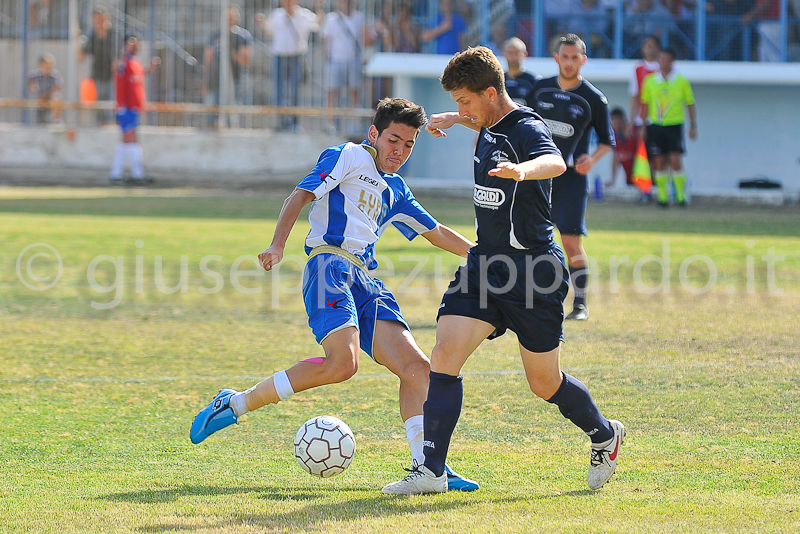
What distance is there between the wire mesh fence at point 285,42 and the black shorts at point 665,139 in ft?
11.5

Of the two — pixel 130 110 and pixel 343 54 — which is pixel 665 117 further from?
pixel 130 110

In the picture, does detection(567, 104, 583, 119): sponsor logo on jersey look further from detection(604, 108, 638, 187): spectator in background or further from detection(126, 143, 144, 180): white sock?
detection(126, 143, 144, 180): white sock

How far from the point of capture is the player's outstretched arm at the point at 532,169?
3.92 meters

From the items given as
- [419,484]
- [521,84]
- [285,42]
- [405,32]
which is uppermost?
[405,32]

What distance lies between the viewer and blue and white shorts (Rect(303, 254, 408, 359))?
4828 mm

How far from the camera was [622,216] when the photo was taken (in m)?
17.3

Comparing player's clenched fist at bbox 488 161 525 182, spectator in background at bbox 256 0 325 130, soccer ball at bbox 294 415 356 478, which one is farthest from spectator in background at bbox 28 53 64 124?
player's clenched fist at bbox 488 161 525 182

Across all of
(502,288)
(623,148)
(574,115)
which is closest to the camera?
(502,288)

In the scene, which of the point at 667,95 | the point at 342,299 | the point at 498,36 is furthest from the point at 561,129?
the point at 498,36

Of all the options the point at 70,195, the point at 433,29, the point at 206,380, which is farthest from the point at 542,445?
the point at 433,29

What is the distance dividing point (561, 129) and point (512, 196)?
15.5 ft

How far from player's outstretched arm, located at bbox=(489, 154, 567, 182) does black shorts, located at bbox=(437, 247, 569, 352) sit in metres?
0.44

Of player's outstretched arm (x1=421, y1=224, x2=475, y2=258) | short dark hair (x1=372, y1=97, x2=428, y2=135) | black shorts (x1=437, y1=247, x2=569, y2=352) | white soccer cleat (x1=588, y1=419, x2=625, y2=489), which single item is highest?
short dark hair (x1=372, y1=97, x2=428, y2=135)

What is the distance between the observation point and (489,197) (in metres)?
4.52
